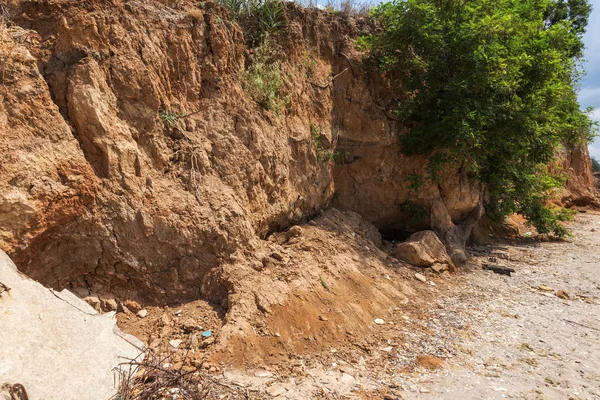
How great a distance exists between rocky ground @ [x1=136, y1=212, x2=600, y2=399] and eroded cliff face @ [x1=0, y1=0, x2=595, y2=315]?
0.87 meters

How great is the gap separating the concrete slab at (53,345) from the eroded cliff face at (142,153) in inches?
22.0

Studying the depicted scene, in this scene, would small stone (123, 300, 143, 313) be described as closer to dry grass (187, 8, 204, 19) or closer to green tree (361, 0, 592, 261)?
dry grass (187, 8, 204, 19)

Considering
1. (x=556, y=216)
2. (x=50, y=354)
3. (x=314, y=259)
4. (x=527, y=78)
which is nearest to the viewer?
(x=50, y=354)

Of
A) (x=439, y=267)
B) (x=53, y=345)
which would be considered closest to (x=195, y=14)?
(x=53, y=345)

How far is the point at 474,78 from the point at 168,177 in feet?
16.4

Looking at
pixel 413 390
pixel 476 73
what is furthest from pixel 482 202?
pixel 413 390

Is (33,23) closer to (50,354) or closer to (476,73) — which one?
(50,354)

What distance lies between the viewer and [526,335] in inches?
168

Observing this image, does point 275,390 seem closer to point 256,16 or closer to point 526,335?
point 526,335

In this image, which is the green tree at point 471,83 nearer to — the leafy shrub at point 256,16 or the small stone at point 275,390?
the leafy shrub at point 256,16

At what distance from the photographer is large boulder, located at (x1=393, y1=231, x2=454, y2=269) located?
19.5ft

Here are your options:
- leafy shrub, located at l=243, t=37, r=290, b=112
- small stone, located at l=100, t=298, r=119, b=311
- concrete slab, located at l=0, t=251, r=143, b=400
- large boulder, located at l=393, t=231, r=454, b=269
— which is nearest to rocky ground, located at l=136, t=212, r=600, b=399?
large boulder, located at l=393, t=231, r=454, b=269

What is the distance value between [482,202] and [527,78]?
2.68m

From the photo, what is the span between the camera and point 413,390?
316 cm
